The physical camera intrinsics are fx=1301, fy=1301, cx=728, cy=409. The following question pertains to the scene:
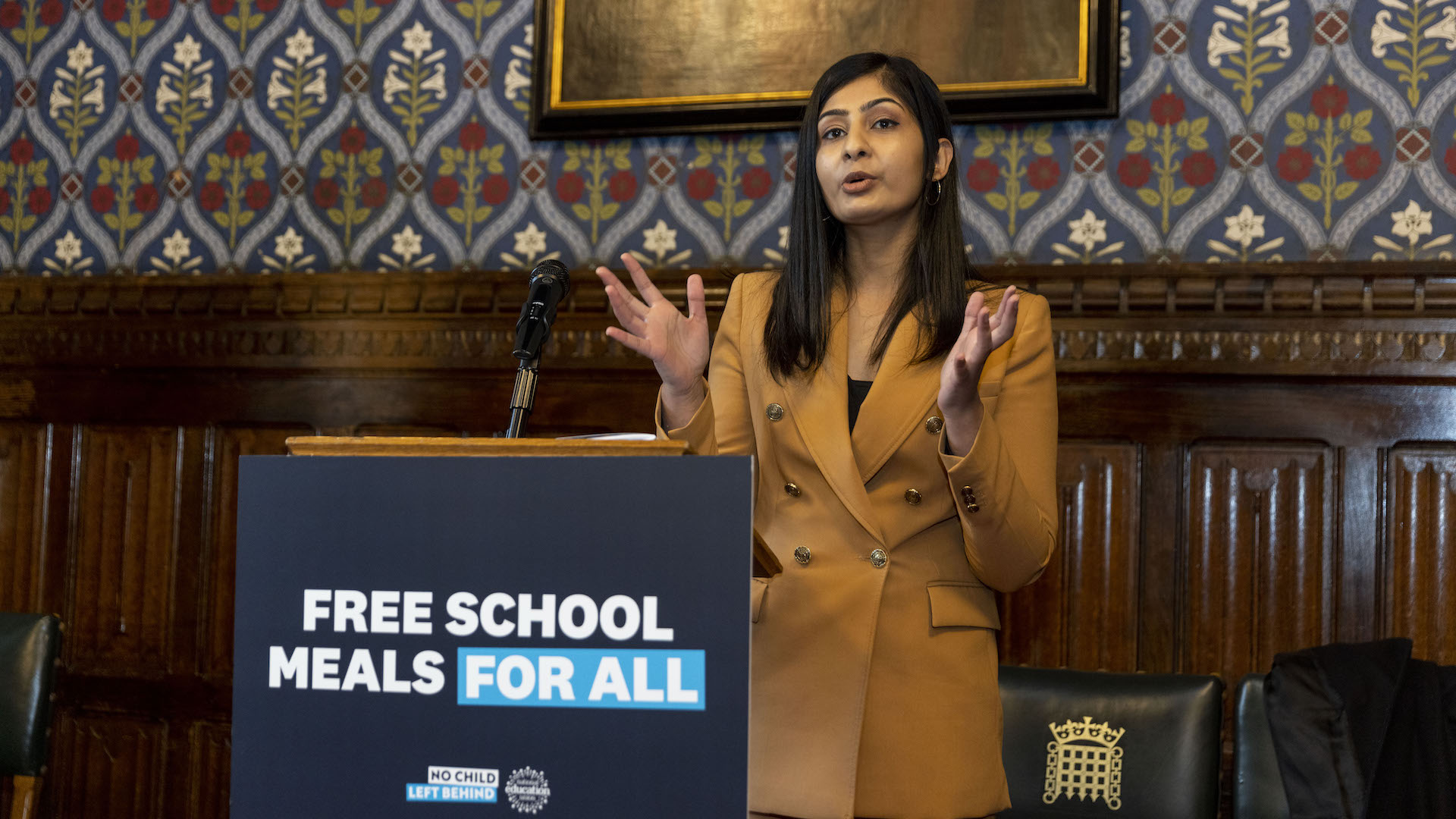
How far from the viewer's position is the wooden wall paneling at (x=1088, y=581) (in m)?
3.05

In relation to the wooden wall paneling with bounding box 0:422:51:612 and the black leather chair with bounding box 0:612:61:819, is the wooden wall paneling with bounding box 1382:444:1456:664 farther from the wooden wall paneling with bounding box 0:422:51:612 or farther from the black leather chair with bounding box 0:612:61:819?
the wooden wall paneling with bounding box 0:422:51:612

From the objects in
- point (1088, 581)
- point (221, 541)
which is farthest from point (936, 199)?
point (221, 541)

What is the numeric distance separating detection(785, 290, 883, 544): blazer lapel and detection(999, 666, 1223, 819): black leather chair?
843 millimetres

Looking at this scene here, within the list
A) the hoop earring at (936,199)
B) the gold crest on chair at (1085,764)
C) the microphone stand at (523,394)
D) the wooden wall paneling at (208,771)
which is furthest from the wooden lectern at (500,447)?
the wooden wall paneling at (208,771)

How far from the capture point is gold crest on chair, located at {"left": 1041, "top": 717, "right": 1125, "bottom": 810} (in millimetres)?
Result: 2178

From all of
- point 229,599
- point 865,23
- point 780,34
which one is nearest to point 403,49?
point 780,34

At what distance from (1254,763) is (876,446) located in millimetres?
990

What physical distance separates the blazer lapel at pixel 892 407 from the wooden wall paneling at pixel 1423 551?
1.78 meters

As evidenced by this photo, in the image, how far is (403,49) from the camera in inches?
143

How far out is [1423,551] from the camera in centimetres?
288

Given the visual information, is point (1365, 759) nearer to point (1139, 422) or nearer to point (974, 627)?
point (974, 627)

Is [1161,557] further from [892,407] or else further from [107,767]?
[107,767]

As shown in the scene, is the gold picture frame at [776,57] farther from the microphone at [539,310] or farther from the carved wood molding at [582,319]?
the microphone at [539,310]

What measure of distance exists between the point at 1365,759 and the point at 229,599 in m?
2.84
